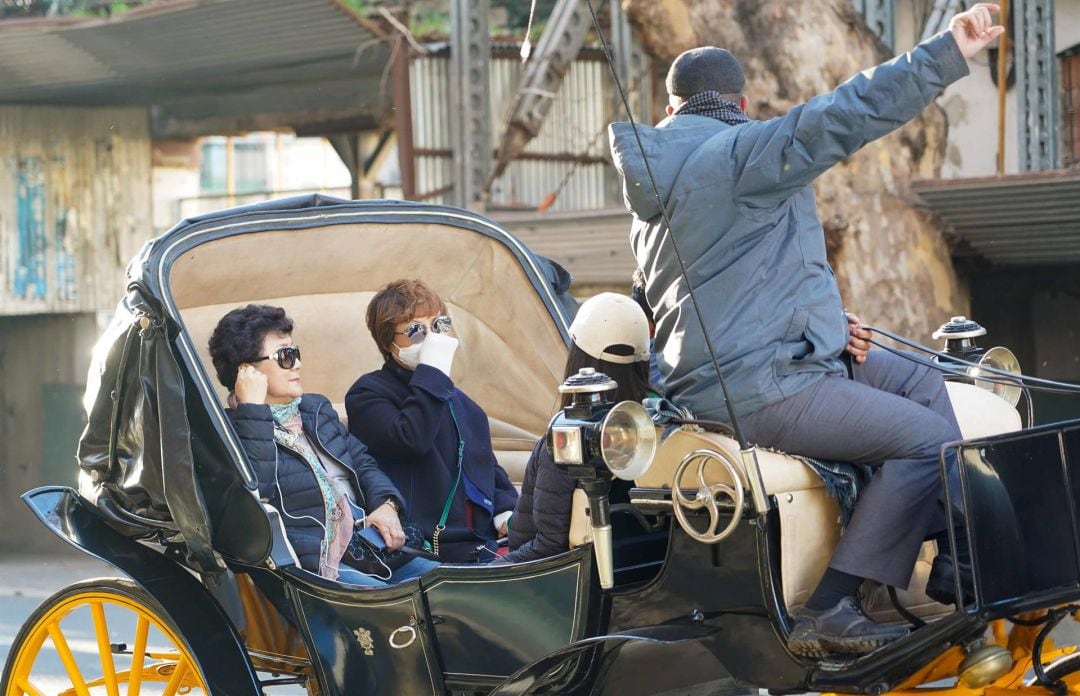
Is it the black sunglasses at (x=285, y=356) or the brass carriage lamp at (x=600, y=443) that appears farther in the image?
the black sunglasses at (x=285, y=356)

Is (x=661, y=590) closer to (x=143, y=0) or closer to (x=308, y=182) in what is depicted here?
(x=143, y=0)

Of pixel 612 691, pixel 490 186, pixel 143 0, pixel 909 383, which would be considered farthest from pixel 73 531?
pixel 143 0

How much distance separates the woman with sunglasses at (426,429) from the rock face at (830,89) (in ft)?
10.9

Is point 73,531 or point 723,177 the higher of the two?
point 723,177

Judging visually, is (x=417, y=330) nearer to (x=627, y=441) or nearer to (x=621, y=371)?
(x=621, y=371)

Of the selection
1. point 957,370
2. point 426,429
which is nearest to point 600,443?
point 957,370

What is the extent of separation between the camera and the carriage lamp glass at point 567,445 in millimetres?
3129

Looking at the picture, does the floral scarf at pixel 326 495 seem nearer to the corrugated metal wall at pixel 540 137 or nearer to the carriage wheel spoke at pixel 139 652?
the carriage wheel spoke at pixel 139 652

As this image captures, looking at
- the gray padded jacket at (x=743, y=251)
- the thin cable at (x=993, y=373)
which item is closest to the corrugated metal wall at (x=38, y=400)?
the thin cable at (x=993, y=373)

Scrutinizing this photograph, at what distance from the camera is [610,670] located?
3367 millimetres

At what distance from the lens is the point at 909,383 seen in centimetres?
359

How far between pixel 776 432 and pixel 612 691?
72 cm

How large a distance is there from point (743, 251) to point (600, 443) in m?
0.58

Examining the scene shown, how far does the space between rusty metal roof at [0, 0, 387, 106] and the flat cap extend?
6.00 meters
